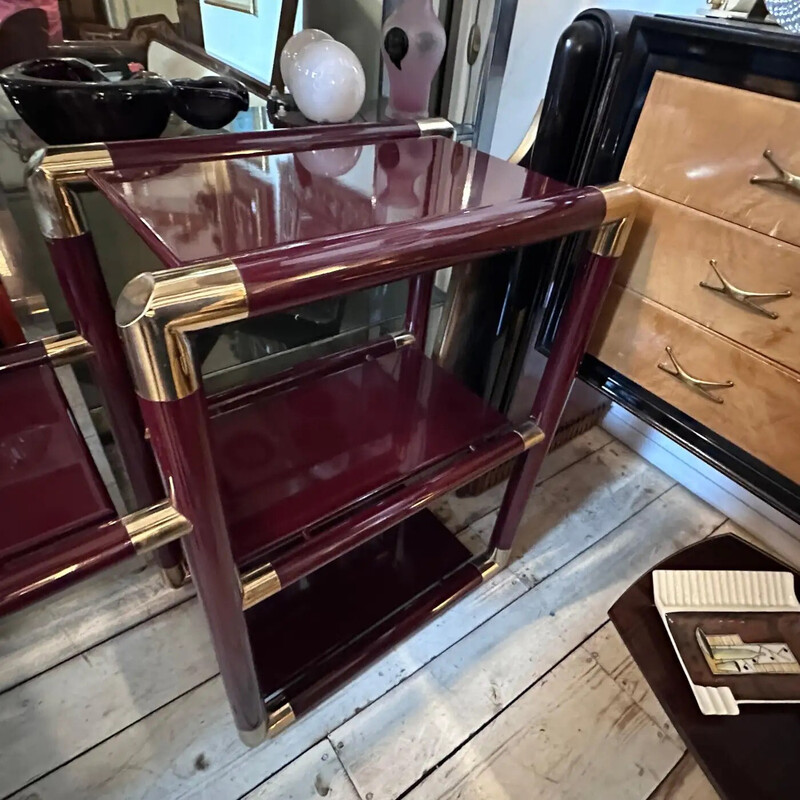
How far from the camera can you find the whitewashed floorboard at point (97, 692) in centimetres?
76

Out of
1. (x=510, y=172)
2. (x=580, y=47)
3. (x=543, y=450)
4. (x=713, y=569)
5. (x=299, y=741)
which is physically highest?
(x=580, y=47)

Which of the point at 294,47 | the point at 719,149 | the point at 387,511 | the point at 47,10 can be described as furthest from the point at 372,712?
the point at 47,10

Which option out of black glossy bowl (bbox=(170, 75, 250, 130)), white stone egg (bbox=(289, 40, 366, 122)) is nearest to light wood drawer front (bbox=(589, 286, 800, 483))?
white stone egg (bbox=(289, 40, 366, 122))

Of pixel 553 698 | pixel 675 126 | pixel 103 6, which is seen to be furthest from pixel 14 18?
pixel 553 698

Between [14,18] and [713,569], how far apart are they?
1262 millimetres

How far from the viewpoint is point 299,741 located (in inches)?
31.1

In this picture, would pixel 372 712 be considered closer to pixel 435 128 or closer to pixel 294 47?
pixel 435 128

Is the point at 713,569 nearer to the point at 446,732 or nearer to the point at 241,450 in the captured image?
the point at 446,732

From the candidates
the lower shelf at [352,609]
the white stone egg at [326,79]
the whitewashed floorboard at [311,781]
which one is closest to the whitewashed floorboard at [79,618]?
the lower shelf at [352,609]

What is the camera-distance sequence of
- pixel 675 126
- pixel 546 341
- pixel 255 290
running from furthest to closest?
pixel 546 341 → pixel 675 126 → pixel 255 290

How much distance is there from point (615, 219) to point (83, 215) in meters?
0.56

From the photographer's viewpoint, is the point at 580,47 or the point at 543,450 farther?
the point at 543,450

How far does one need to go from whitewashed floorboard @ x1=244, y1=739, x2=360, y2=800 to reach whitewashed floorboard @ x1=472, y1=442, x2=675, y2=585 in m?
0.42

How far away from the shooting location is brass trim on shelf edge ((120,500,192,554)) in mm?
470
